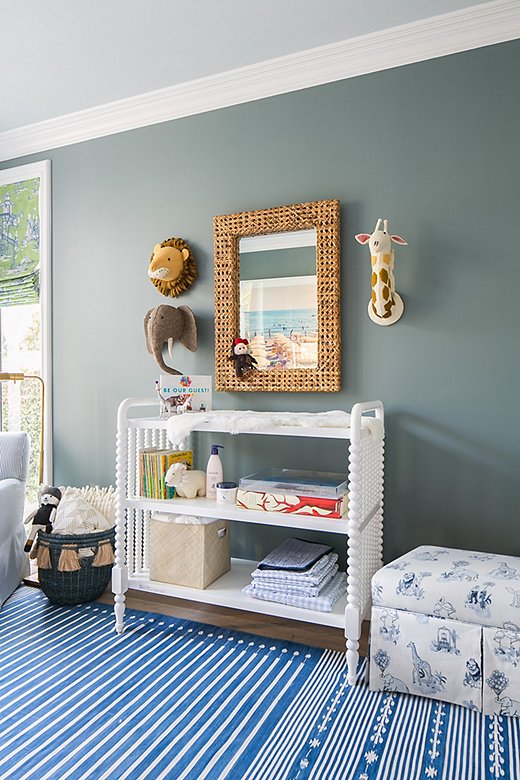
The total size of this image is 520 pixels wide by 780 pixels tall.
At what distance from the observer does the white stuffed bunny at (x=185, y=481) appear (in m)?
2.35

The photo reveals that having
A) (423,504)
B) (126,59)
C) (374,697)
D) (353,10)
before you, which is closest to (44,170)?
(126,59)

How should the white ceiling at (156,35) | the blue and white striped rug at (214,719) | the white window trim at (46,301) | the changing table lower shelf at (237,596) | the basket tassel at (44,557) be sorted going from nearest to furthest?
the blue and white striped rug at (214,719) → the changing table lower shelf at (237,596) → the white ceiling at (156,35) → the basket tassel at (44,557) → the white window trim at (46,301)

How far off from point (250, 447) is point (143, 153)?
1.60 metres

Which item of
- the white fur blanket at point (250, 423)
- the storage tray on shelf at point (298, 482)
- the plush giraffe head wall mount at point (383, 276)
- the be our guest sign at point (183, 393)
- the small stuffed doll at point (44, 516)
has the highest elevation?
the plush giraffe head wall mount at point (383, 276)

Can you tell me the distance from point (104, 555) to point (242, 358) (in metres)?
1.06

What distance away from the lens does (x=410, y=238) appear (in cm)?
238

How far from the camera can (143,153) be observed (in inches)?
118

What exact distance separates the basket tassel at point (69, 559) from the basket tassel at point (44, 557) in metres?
0.06

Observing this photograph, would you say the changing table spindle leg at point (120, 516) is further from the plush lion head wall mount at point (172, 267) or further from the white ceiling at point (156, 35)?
the white ceiling at point (156, 35)

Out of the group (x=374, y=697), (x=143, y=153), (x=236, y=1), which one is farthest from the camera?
(x=143, y=153)

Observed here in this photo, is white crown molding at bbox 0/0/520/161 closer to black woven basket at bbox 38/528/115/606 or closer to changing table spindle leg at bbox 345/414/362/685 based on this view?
changing table spindle leg at bbox 345/414/362/685

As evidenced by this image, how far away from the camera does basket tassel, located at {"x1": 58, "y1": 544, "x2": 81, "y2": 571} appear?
2482 millimetres

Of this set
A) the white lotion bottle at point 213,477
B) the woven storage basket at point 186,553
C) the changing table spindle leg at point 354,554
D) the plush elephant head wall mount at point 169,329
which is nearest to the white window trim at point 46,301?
the plush elephant head wall mount at point 169,329

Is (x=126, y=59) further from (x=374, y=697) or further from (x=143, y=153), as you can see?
(x=374, y=697)
